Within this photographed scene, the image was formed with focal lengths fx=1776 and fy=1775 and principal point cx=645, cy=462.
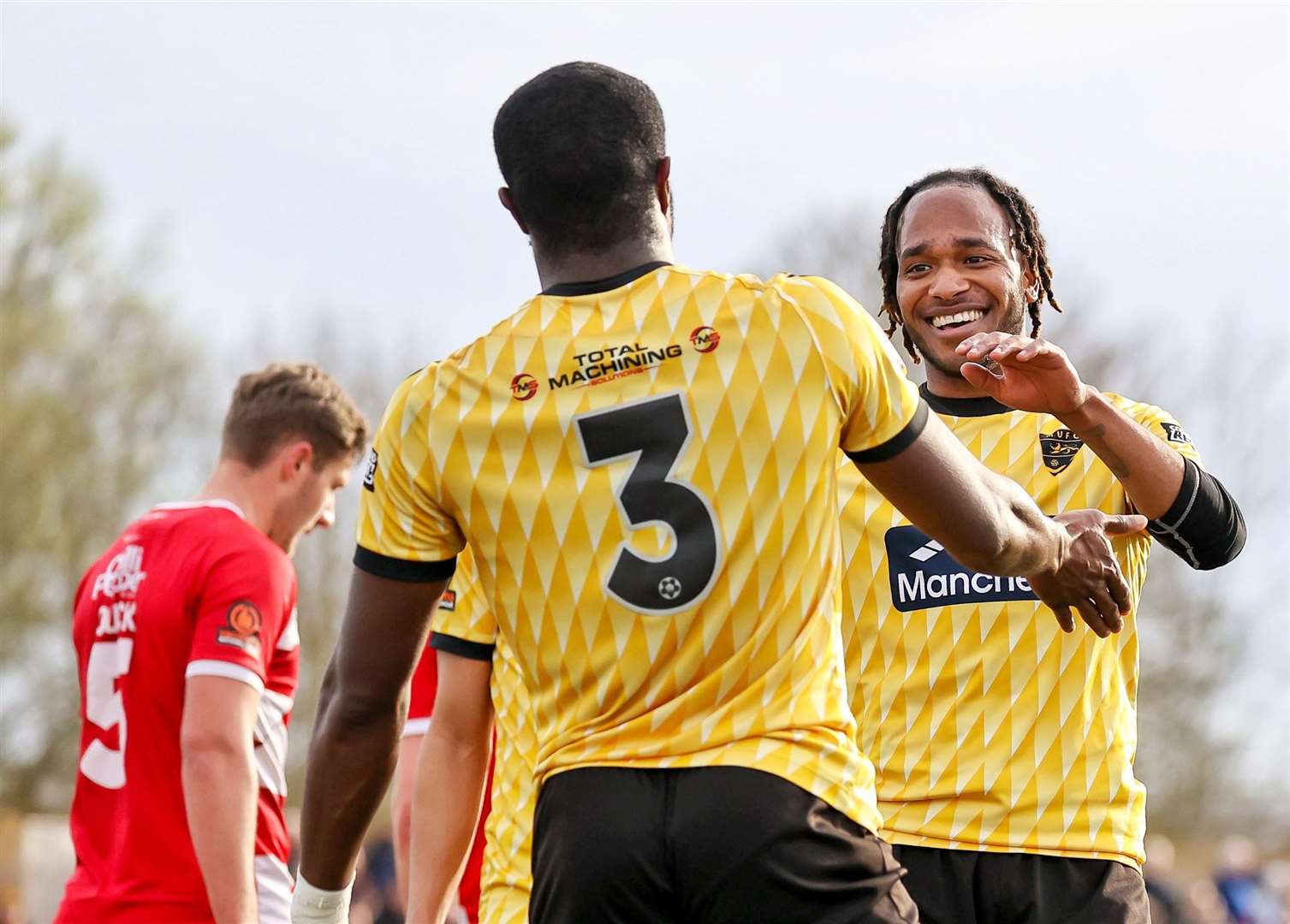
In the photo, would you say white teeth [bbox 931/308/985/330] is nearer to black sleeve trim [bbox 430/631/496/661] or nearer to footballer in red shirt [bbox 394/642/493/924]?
black sleeve trim [bbox 430/631/496/661]

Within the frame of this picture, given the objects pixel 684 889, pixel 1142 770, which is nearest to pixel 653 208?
pixel 684 889

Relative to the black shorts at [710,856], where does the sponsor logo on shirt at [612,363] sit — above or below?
above

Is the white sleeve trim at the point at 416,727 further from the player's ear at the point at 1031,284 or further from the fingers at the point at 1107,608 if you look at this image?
the fingers at the point at 1107,608

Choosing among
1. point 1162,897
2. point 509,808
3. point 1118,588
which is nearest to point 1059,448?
point 1118,588

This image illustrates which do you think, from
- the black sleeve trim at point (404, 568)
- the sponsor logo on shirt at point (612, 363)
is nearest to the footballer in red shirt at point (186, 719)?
the black sleeve trim at point (404, 568)

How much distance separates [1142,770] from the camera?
28859 millimetres

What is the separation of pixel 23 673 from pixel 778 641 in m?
28.9

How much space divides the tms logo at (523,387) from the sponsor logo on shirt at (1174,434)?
2.21 metres

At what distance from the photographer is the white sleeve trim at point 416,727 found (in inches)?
231

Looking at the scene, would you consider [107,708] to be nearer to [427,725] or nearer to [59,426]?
[427,725]

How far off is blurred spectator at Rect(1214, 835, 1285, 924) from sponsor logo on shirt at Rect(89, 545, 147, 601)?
17.2 meters

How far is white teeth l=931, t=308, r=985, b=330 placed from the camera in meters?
5.32

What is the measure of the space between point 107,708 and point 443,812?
5.54 feet

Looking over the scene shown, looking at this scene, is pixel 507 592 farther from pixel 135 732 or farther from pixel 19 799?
pixel 19 799
